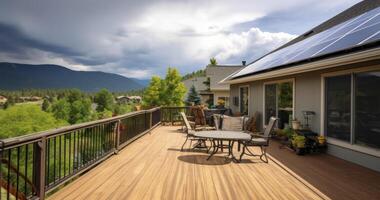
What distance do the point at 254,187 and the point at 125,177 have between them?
2.01m

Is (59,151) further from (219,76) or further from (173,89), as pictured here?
(173,89)

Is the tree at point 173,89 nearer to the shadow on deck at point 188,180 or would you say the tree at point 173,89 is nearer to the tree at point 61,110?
the tree at point 61,110

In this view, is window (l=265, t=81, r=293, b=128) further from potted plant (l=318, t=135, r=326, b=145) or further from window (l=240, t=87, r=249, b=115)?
window (l=240, t=87, r=249, b=115)

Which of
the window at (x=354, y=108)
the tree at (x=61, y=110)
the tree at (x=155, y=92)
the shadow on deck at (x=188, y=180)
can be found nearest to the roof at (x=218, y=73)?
the window at (x=354, y=108)

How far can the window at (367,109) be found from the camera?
4.93 m

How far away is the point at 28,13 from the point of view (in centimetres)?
1453

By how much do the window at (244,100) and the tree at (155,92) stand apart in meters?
28.3

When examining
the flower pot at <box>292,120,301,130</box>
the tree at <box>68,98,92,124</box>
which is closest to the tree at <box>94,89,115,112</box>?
the tree at <box>68,98,92,124</box>

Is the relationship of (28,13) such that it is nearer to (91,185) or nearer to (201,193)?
(91,185)

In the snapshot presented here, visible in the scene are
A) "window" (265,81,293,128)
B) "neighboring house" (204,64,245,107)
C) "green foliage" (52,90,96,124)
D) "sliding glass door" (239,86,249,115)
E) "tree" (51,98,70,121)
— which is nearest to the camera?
"window" (265,81,293,128)

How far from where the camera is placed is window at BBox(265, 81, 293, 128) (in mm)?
8428

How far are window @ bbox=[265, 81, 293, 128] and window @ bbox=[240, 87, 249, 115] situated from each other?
242cm

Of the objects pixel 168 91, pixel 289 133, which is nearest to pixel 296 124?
pixel 289 133

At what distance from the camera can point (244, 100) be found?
496 inches
